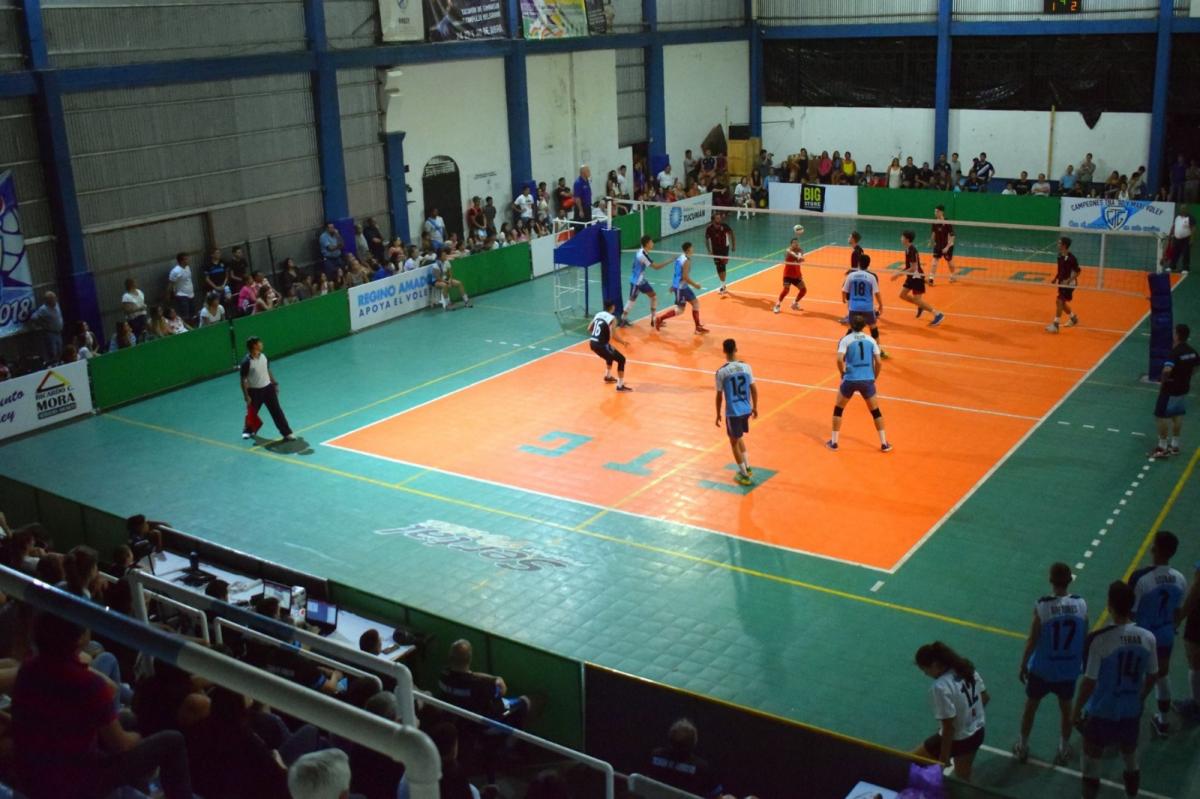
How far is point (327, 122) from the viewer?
30.7 meters

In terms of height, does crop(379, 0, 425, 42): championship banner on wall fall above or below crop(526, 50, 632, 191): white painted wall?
above

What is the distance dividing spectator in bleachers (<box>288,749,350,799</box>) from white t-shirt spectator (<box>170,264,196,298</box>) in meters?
25.1

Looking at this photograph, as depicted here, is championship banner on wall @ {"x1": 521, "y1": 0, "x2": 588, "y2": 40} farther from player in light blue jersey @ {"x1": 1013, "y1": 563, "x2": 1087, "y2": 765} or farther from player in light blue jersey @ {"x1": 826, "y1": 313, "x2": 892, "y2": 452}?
player in light blue jersey @ {"x1": 1013, "y1": 563, "x2": 1087, "y2": 765}

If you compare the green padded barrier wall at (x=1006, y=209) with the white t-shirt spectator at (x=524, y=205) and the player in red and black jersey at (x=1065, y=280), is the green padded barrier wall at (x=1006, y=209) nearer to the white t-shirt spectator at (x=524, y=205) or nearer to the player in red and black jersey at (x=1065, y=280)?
the player in red and black jersey at (x=1065, y=280)

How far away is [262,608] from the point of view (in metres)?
10.4

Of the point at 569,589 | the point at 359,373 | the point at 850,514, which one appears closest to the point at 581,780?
the point at 569,589

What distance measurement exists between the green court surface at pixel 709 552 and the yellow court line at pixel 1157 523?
65mm

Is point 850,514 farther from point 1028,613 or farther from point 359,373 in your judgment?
point 359,373

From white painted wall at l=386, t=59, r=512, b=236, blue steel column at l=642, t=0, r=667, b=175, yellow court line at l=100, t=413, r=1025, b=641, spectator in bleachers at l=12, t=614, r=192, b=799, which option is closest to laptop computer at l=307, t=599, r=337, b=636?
yellow court line at l=100, t=413, r=1025, b=641

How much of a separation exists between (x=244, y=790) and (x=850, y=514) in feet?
41.5

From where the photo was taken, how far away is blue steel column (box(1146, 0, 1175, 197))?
37.2 metres

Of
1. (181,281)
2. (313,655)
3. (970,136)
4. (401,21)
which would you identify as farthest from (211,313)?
(970,136)

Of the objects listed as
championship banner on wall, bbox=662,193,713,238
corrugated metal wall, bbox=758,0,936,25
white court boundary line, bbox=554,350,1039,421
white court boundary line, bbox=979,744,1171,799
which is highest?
corrugated metal wall, bbox=758,0,936,25

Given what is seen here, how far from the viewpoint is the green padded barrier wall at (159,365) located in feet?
74.9
